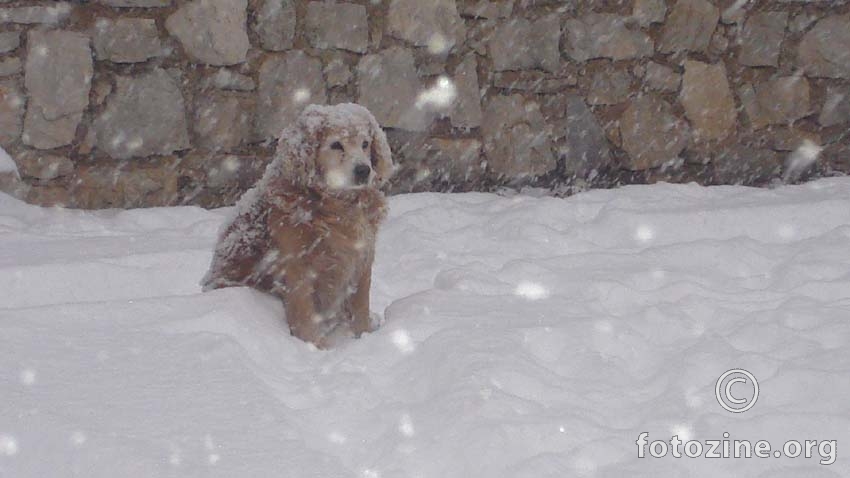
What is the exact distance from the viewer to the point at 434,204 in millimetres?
5336

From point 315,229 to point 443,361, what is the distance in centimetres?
74

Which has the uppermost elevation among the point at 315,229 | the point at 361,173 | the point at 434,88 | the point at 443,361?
the point at 434,88

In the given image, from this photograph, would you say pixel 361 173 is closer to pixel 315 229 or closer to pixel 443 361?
pixel 315 229

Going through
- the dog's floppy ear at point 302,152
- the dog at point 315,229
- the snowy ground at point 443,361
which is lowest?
the snowy ground at point 443,361

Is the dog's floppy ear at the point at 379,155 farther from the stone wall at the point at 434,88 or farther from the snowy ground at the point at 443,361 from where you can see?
the stone wall at the point at 434,88

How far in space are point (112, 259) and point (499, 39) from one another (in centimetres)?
273

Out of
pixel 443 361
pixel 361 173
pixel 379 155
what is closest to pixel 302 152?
pixel 361 173

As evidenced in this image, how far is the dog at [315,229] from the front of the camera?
11.0ft

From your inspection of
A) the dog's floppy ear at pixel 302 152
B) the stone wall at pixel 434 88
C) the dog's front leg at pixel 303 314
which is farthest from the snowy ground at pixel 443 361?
the stone wall at pixel 434 88

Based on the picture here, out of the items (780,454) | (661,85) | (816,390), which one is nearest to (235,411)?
(780,454)

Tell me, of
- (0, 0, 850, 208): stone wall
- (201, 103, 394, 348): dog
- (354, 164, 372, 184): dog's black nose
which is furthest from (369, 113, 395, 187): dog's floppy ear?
(0, 0, 850, 208): stone wall

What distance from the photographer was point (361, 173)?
3432mm

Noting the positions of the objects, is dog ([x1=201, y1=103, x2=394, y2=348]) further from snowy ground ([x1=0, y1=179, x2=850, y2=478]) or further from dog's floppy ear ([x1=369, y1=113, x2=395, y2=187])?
snowy ground ([x1=0, y1=179, x2=850, y2=478])

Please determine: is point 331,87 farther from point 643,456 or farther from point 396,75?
point 643,456
